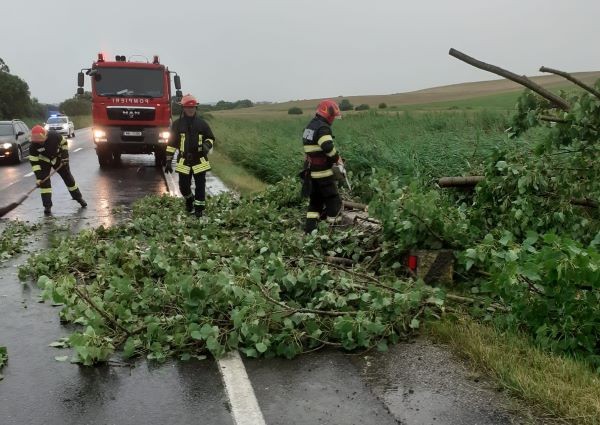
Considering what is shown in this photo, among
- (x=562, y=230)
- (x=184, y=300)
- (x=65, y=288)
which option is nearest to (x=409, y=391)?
(x=184, y=300)

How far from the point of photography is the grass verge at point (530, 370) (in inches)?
124

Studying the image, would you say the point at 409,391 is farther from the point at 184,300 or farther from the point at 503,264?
the point at 184,300

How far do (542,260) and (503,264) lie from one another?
1.36 feet

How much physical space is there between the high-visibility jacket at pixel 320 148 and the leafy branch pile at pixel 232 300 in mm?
1359

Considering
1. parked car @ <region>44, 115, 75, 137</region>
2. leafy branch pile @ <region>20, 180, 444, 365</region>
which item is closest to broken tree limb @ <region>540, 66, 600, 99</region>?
leafy branch pile @ <region>20, 180, 444, 365</region>

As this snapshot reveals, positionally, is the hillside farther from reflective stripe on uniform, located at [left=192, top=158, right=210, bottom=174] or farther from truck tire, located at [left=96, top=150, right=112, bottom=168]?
reflective stripe on uniform, located at [left=192, top=158, right=210, bottom=174]

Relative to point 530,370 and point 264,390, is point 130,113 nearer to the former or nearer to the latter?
point 264,390

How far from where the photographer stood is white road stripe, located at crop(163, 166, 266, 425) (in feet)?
10.8

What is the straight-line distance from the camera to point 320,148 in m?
7.66

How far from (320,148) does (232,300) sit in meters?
3.58

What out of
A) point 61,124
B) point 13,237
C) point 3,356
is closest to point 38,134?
point 13,237

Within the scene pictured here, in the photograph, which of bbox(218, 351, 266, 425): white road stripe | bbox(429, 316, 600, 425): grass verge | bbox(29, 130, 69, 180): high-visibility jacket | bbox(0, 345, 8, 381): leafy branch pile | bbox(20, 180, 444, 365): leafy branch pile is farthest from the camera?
bbox(29, 130, 69, 180): high-visibility jacket

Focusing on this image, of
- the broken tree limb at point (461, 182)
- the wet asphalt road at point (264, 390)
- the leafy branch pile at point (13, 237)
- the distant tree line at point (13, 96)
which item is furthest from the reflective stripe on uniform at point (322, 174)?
the distant tree line at point (13, 96)

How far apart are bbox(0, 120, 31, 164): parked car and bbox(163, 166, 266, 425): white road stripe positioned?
19358mm
